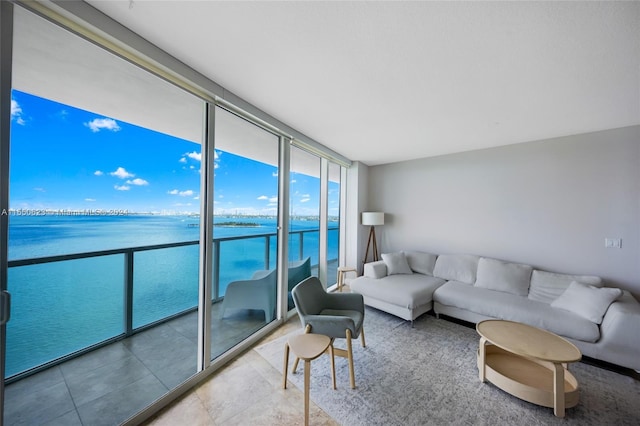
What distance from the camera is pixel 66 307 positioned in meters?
1.50

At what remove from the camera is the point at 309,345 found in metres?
1.79

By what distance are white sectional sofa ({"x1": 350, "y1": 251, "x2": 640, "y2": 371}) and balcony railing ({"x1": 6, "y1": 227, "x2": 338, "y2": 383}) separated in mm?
2118

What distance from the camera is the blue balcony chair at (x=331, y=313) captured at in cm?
197

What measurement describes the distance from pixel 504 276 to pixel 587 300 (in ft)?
2.64

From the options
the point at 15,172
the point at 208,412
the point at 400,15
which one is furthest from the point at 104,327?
the point at 400,15

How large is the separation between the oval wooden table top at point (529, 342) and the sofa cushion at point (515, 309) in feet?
1.57

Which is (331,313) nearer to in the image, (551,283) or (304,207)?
(304,207)

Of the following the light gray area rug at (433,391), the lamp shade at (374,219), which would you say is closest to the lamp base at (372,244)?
the lamp shade at (374,219)

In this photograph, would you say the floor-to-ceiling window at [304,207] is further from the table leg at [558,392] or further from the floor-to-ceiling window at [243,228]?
the table leg at [558,392]

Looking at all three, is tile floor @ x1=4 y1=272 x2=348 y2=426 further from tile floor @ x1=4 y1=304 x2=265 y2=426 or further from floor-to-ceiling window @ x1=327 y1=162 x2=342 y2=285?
floor-to-ceiling window @ x1=327 y1=162 x2=342 y2=285

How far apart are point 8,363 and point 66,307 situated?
35cm

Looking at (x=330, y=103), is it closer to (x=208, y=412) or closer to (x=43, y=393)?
(x=208, y=412)

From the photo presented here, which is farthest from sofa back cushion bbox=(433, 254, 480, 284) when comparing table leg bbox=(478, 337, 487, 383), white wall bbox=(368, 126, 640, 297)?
table leg bbox=(478, 337, 487, 383)

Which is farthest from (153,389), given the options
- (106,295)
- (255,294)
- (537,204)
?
(537,204)
